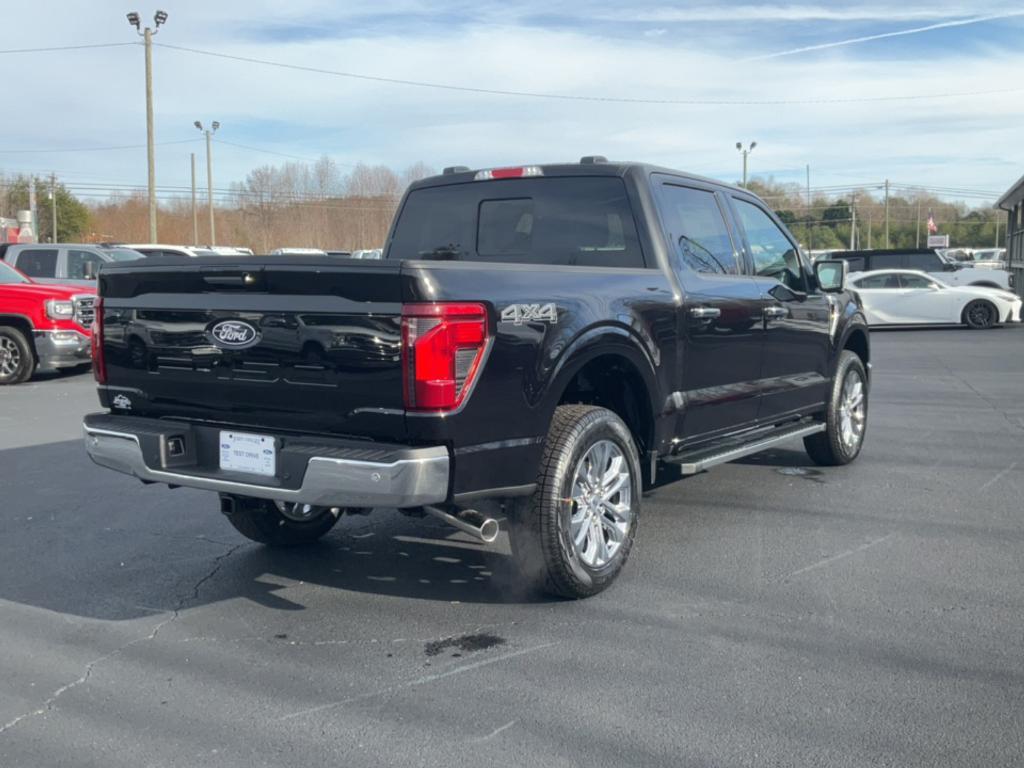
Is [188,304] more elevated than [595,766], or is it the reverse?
[188,304]

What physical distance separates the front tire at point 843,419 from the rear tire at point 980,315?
53.6 ft

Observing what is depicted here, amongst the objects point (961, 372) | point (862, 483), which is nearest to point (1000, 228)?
point (961, 372)

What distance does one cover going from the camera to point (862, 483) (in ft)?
Answer: 23.9

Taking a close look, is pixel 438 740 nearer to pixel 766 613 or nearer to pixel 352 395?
pixel 352 395

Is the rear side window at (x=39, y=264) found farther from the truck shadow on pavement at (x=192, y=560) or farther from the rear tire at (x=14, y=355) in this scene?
the truck shadow on pavement at (x=192, y=560)

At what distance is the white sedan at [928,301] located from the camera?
2267 cm

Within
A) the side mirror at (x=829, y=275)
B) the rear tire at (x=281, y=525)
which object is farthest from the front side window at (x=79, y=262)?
the side mirror at (x=829, y=275)

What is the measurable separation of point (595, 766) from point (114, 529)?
156 inches

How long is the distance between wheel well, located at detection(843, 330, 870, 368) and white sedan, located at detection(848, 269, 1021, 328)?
1550 cm

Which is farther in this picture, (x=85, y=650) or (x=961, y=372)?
(x=961, y=372)

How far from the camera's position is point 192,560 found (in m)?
5.57

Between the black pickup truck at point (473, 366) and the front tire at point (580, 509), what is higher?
the black pickup truck at point (473, 366)

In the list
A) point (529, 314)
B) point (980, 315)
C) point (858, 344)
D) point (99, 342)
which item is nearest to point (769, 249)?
point (858, 344)

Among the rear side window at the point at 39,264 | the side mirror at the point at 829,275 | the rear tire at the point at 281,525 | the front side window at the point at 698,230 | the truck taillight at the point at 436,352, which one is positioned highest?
the rear side window at the point at 39,264
